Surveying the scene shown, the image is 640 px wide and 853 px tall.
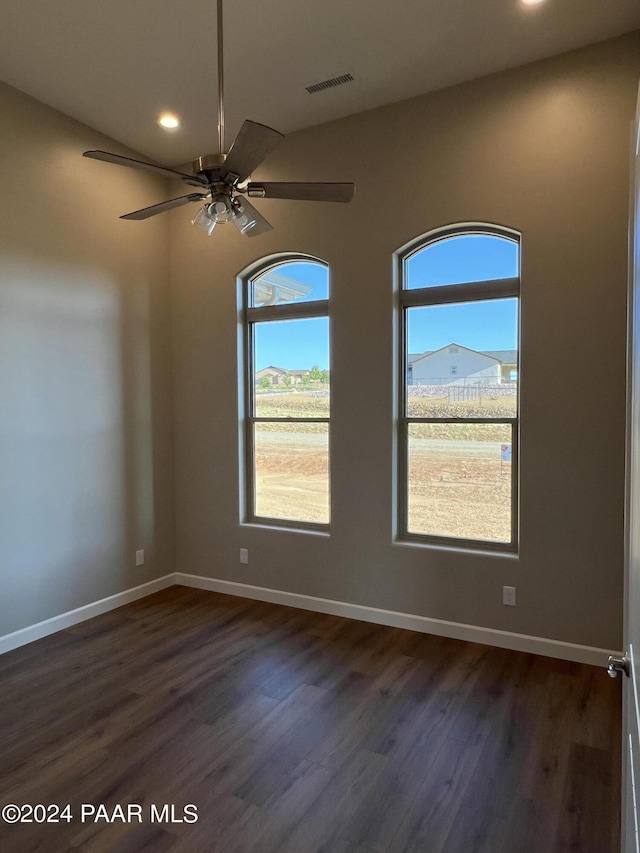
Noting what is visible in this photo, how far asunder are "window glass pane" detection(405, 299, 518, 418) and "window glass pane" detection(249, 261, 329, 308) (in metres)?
0.81

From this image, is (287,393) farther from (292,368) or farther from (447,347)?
(447,347)

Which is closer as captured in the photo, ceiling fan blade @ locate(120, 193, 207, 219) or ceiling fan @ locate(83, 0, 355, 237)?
ceiling fan @ locate(83, 0, 355, 237)

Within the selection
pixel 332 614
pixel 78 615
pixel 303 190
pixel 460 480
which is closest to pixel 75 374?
pixel 78 615

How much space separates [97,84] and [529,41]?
272 cm

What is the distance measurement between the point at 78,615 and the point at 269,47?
4.05 m

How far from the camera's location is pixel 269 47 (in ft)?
10.3

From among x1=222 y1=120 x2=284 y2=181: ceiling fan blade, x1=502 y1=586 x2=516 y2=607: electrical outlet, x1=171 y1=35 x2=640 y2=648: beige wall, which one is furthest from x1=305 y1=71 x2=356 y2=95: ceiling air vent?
x1=502 y1=586 x2=516 y2=607: electrical outlet

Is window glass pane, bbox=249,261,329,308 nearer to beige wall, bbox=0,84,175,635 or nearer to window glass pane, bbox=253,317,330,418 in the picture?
window glass pane, bbox=253,317,330,418

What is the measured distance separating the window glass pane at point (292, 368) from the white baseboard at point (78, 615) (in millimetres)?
1756

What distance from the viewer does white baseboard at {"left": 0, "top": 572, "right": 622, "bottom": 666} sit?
334cm

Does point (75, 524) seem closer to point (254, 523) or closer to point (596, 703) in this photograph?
point (254, 523)

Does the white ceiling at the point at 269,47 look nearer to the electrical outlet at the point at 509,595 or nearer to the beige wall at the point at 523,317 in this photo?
the beige wall at the point at 523,317

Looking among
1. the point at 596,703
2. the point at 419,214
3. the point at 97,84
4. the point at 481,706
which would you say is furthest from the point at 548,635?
the point at 97,84

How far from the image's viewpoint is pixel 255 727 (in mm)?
2656
